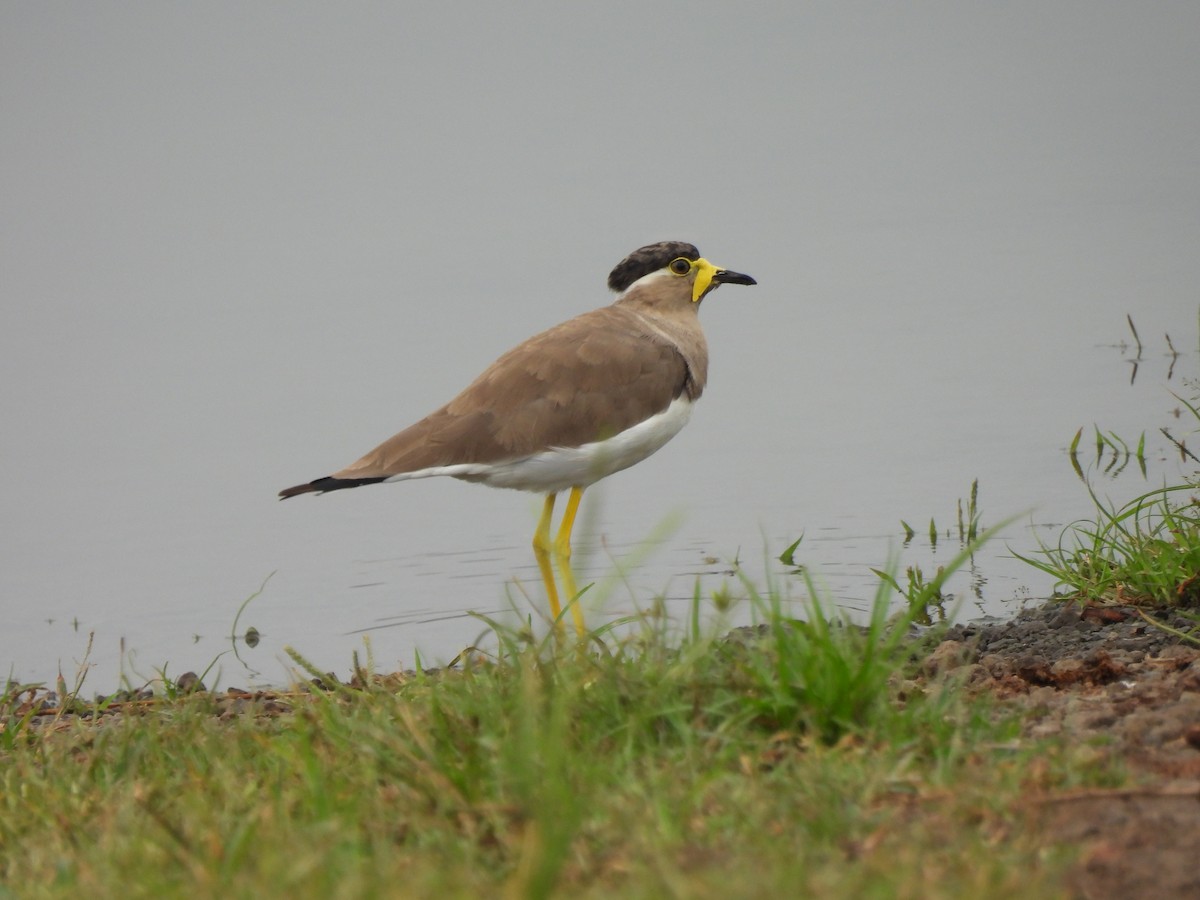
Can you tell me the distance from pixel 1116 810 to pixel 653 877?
3.24ft

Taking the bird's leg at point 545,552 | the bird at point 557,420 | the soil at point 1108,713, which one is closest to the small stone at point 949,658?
the soil at point 1108,713

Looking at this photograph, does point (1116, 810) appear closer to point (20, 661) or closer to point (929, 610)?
point (929, 610)

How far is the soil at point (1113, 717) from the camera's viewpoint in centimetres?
307

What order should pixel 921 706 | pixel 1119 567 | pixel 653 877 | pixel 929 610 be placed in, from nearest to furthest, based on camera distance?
pixel 653 877, pixel 921 706, pixel 1119 567, pixel 929 610

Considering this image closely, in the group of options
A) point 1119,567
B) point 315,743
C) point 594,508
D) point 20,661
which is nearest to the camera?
point 594,508

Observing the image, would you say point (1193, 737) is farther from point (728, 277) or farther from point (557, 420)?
point (728, 277)

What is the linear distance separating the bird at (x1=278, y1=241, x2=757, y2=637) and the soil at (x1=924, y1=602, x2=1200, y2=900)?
152cm

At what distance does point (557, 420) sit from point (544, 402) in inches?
3.8

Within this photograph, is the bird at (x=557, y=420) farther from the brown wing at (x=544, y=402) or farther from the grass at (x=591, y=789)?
the grass at (x=591, y=789)

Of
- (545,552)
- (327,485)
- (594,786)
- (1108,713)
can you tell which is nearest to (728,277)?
(545,552)

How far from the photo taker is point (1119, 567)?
5.96 metres

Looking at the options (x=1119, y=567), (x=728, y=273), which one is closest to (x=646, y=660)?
(x=1119, y=567)

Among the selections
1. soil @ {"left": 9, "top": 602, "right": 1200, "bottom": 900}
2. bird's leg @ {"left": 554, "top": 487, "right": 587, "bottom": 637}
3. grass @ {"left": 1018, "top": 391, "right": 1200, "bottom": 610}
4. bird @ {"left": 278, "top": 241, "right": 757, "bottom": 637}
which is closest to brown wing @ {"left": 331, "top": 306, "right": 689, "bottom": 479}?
bird @ {"left": 278, "top": 241, "right": 757, "bottom": 637}

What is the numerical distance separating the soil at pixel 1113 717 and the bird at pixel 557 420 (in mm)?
1519
